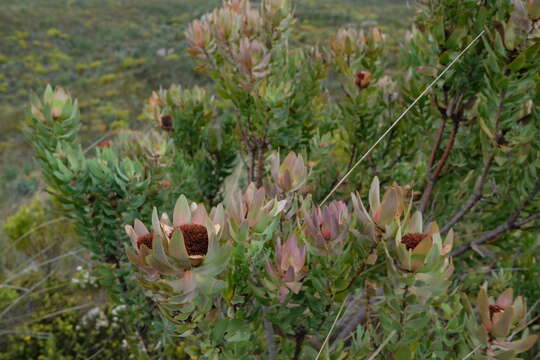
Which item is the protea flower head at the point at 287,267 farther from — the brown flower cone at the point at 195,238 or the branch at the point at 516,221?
the branch at the point at 516,221

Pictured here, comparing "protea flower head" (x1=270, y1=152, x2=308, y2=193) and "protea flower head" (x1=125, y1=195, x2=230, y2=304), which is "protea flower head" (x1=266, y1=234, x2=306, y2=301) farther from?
"protea flower head" (x1=270, y1=152, x2=308, y2=193)

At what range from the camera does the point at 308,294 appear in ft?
2.65

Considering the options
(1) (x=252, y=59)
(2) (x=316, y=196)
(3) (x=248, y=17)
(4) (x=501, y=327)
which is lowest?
(2) (x=316, y=196)

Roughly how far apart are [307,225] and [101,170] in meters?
0.69

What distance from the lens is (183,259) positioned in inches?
22.2

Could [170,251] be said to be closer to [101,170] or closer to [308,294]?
[308,294]

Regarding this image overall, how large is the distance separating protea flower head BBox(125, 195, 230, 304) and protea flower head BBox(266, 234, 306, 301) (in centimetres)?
12

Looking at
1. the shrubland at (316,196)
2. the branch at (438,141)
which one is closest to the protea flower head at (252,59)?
the shrubland at (316,196)

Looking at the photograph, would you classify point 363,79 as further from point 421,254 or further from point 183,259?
point 183,259

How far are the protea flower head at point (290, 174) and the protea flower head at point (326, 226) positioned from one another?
21 centimetres

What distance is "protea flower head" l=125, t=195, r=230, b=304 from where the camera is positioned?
21.8 inches

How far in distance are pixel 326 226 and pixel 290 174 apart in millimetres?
243

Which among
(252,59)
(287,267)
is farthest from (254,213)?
(252,59)

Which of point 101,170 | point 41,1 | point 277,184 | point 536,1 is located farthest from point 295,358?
point 41,1
